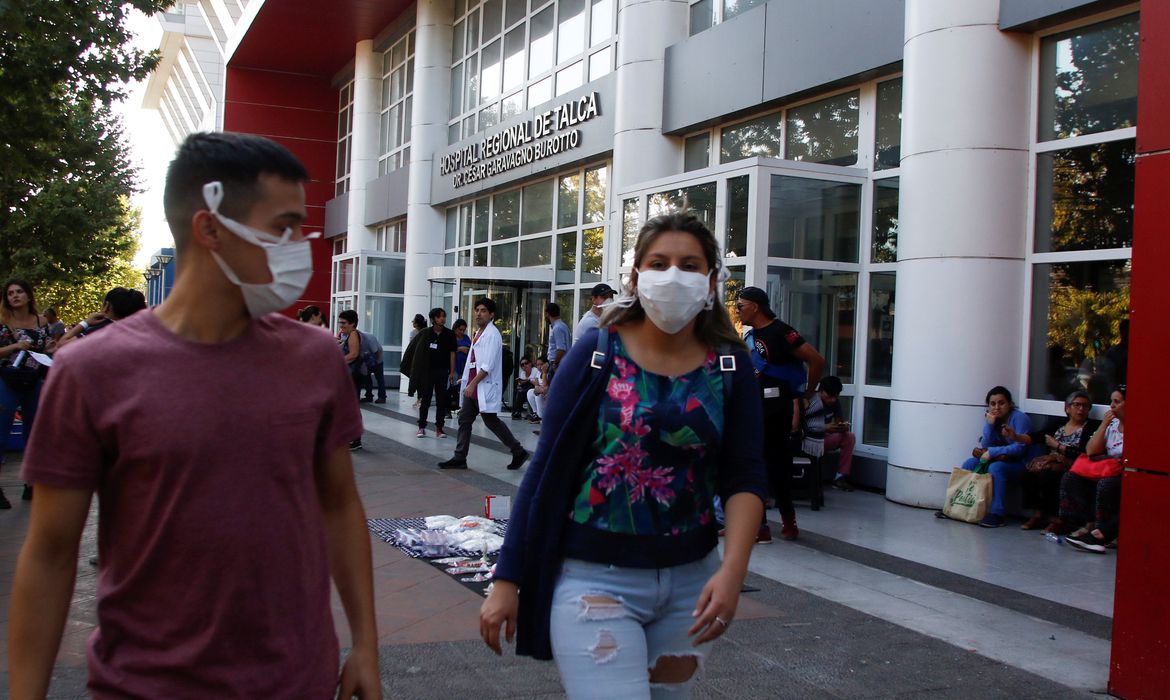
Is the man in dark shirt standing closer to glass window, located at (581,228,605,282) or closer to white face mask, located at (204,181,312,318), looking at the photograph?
glass window, located at (581,228,605,282)

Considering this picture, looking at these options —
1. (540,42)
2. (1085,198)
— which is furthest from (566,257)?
(1085,198)

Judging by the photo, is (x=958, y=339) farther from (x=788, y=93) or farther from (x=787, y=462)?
(x=788, y=93)

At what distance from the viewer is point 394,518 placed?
27.9ft

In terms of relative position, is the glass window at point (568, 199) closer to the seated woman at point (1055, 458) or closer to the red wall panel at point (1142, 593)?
the seated woman at point (1055, 458)

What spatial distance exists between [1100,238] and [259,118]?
29299mm

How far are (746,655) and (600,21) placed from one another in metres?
14.1

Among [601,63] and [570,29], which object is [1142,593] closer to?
[601,63]

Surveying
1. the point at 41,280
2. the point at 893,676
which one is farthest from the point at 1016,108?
the point at 41,280

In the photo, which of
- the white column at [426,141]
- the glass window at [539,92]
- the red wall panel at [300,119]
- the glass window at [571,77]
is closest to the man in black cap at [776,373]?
the glass window at [571,77]

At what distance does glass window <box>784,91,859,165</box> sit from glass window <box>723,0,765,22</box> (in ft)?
5.31

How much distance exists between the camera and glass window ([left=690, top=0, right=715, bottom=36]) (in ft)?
46.7

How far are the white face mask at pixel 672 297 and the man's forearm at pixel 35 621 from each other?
1472mm

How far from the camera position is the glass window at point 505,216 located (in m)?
20.8

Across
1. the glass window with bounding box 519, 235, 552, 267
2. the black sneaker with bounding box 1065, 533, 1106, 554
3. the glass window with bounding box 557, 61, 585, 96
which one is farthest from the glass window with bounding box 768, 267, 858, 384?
the glass window with bounding box 519, 235, 552, 267
